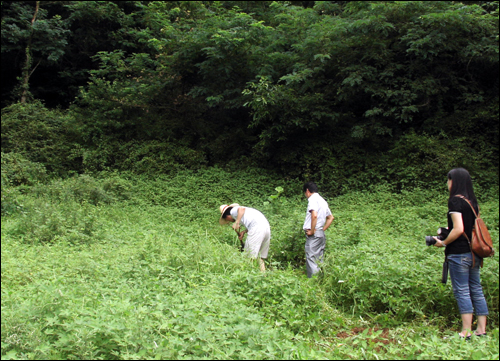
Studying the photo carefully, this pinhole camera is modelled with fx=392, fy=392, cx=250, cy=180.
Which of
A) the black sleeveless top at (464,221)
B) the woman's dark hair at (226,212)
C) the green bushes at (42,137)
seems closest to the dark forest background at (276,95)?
the green bushes at (42,137)

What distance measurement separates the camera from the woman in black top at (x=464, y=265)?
13.2ft

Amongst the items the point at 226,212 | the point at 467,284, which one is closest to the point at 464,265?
the point at 467,284

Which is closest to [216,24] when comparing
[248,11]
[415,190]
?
[248,11]

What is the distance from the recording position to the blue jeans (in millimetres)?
4027

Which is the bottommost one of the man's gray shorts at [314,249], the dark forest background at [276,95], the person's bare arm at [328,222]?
the man's gray shorts at [314,249]

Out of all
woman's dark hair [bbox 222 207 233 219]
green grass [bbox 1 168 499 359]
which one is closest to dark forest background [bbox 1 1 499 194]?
green grass [bbox 1 168 499 359]

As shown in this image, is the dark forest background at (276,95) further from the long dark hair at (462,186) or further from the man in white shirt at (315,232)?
the long dark hair at (462,186)

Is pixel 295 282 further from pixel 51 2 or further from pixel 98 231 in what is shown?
pixel 51 2

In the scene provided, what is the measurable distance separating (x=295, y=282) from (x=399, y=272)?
50.2 inches

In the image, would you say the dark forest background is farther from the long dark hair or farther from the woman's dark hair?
the long dark hair

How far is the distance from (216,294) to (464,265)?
2574 mm

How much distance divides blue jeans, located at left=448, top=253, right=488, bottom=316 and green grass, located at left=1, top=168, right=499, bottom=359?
0.93ft

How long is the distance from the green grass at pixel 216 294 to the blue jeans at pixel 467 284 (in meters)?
0.28

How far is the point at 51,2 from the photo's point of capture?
14.4 metres
